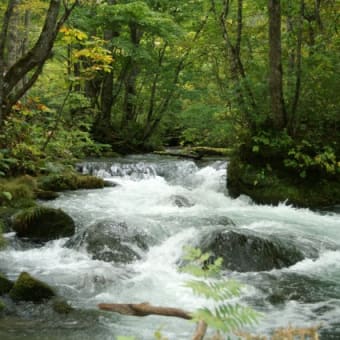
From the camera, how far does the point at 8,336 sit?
429cm

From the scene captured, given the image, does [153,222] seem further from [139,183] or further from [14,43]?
[14,43]

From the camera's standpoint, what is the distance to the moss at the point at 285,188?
1084 centimetres

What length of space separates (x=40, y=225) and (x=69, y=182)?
4.29 m

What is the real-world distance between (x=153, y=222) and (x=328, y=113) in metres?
5.90

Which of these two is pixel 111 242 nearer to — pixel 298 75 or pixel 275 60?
pixel 298 75

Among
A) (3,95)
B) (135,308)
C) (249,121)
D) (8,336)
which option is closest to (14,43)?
(249,121)

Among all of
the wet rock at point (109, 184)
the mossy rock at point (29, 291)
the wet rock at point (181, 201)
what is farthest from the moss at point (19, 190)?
the mossy rock at point (29, 291)

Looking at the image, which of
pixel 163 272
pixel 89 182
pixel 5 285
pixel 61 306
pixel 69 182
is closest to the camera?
pixel 61 306

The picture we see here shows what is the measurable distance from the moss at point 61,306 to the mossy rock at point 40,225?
273cm

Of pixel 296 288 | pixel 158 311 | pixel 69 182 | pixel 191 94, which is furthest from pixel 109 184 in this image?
pixel 158 311

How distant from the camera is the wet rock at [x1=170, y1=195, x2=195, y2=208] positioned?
10.7 m

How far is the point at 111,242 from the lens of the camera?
7352mm

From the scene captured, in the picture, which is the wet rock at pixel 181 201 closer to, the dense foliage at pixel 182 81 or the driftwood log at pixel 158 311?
the dense foliage at pixel 182 81

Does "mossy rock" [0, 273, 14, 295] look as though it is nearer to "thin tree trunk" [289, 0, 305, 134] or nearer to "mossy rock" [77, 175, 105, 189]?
"mossy rock" [77, 175, 105, 189]
